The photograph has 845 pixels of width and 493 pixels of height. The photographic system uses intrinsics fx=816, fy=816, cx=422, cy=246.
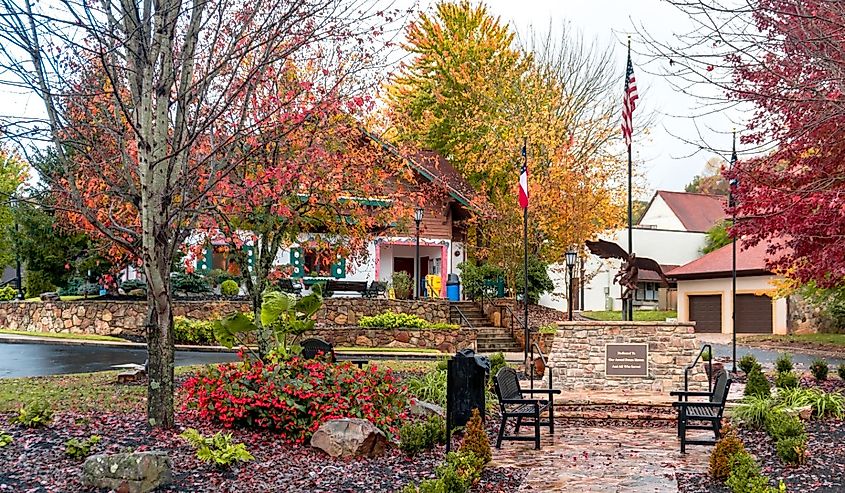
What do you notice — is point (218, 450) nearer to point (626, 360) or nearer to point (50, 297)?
point (626, 360)

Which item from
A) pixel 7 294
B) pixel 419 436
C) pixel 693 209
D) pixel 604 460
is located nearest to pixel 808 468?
pixel 604 460

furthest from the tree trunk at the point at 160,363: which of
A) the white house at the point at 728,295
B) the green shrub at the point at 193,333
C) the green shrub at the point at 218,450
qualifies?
the white house at the point at 728,295

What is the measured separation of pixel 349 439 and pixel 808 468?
4.37m

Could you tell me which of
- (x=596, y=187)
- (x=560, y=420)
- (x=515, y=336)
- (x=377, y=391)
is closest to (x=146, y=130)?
(x=377, y=391)

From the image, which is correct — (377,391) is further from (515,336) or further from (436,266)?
(436,266)

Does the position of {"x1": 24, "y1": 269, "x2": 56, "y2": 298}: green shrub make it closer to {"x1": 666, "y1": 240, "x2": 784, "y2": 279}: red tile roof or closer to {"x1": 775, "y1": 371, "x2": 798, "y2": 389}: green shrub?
{"x1": 666, "y1": 240, "x2": 784, "y2": 279}: red tile roof

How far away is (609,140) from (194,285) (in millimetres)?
17026

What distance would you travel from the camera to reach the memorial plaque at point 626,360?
13.7 m

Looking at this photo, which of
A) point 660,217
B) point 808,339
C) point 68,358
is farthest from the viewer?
point 660,217

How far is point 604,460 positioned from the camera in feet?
28.8

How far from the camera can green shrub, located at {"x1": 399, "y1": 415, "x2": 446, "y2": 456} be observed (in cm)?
829

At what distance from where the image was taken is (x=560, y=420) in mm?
11953

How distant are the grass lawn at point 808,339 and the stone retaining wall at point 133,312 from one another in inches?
421

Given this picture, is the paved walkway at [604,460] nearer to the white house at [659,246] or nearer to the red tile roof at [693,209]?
the white house at [659,246]
